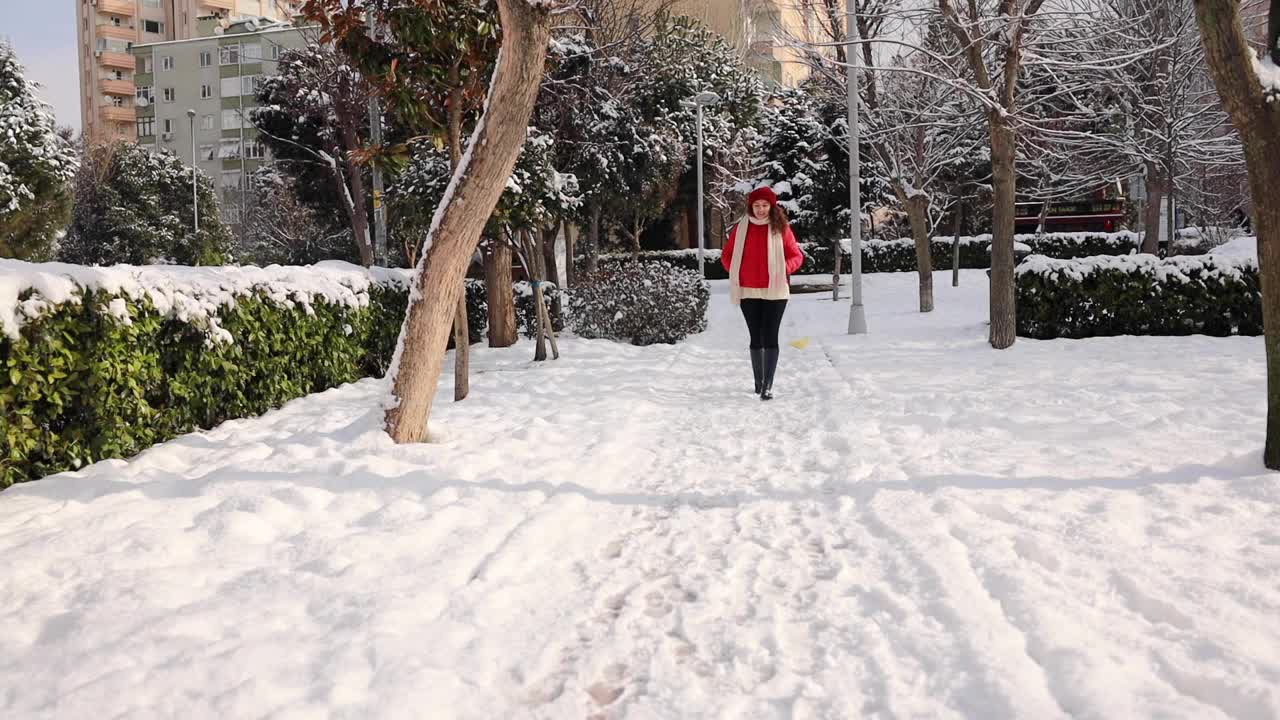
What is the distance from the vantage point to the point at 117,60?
259 ft

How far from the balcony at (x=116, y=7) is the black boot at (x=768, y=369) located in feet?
292

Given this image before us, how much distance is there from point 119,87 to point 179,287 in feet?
280

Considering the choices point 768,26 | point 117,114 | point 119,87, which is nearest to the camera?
point 768,26

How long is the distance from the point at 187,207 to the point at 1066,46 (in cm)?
4066

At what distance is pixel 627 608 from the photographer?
12.1ft

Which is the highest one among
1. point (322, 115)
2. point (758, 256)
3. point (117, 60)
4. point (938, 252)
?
point (117, 60)

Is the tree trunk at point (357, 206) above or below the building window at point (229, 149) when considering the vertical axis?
below

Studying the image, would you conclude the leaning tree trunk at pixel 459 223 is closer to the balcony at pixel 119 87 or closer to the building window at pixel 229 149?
the building window at pixel 229 149

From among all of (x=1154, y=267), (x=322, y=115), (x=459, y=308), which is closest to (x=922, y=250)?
(x=1154, y=267)

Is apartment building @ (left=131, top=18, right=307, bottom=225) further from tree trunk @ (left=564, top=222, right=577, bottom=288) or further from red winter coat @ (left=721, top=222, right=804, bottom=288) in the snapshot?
red winter coat @ (left=721, top=222, right=804, bottom=288)

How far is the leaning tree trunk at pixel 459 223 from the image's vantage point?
6.36m

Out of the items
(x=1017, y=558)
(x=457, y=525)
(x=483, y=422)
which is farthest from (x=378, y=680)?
(x=483, y=422)

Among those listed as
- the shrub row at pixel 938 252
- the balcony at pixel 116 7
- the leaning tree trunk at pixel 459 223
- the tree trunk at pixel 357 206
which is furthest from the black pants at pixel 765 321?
the balcony at pixel 116 7

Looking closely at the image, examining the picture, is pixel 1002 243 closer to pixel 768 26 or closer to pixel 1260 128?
pixel 1260 128
